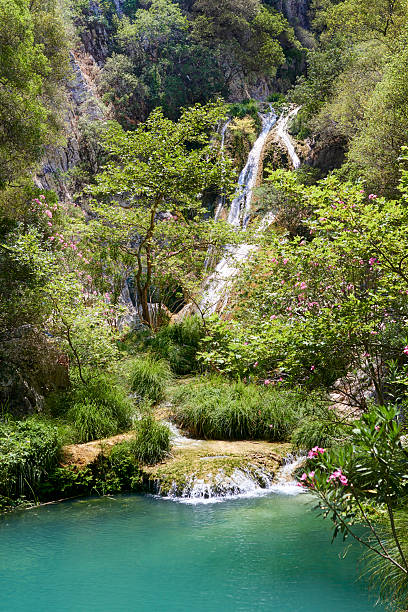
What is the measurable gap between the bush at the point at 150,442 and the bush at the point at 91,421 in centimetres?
60

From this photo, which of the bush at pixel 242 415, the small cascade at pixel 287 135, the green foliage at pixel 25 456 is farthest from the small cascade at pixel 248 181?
the green foliage at pixel 25 456

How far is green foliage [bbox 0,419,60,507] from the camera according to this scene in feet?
21.0

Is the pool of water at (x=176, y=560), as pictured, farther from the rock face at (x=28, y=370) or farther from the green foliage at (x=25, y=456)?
the rock face at (x=28, y=370)

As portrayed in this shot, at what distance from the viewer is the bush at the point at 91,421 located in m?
7.82

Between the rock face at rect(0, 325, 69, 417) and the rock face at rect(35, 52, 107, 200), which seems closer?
the rock face at rect(0, 325, 69, 417)

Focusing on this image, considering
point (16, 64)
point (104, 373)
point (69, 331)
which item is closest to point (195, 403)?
point (104, 373)

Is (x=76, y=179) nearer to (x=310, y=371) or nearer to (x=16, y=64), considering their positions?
(x=16, y=64)

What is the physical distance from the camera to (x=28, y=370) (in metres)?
8.43

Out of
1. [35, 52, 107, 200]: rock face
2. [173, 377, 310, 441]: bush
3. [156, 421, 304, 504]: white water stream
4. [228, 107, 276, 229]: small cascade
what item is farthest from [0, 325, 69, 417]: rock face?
[35, 52, 107, 200]: rock face

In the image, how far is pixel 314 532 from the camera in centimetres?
A: 557

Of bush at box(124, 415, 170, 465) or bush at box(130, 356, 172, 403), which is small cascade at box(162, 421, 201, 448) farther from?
bush at box(130, 356, 172, 403)

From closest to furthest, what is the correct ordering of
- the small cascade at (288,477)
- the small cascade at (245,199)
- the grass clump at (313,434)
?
the small cascade at (288,477)
the grass clump at (313,434)
the small cascade at (245,199)

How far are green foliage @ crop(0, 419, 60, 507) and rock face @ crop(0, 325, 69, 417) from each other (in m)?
0.93

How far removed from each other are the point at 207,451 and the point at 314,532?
97.8 inches
